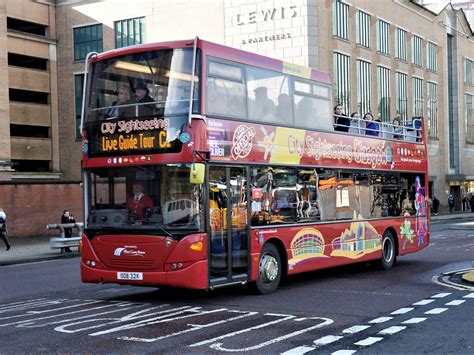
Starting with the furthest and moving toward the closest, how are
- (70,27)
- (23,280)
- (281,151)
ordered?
(70,27)
(23,280)
(281,151)

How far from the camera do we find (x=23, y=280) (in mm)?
15844

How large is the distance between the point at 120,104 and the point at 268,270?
3.87 metres

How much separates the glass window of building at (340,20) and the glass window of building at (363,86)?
323 cm

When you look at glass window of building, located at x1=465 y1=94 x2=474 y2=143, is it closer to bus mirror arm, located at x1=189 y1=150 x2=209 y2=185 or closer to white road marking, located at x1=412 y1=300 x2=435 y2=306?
white road marking, located at x1=412 y1=300 x2=435 y2=306

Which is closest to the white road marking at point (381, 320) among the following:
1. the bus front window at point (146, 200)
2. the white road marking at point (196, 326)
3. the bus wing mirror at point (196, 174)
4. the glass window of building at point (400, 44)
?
the white road marking at point (196, 326)

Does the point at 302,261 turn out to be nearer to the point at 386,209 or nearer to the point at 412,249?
the point at 386,209

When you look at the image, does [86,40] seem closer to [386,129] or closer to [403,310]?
[386,129]

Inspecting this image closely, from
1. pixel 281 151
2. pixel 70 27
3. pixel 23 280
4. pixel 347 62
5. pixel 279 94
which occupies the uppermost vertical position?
pixel 70 27

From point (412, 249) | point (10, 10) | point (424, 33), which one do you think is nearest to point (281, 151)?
point (412, 249)

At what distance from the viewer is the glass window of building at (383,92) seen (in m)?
57.5

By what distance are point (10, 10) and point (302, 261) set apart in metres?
45.1

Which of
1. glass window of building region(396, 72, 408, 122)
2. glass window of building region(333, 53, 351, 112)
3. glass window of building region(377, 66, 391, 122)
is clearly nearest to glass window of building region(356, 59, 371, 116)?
glass window of building region(333, 53, 351, 112)

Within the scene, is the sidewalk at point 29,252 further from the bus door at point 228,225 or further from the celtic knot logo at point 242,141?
the celtic knot logo at point 242,141

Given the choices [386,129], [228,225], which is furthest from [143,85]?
[386,129]
